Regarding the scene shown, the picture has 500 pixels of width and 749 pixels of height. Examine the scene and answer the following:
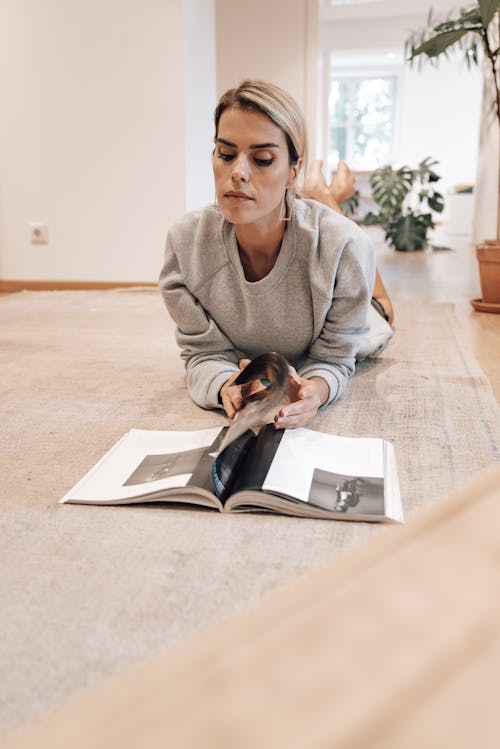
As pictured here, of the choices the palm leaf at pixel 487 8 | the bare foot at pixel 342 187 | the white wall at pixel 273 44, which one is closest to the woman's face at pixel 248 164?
the bare foot at pixel 342 187

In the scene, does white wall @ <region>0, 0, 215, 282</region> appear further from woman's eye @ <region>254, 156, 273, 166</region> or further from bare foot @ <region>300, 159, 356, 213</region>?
woman's eye @ <region>254, 156, 273, 166</region>

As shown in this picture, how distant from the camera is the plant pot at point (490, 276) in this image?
278 centimetres

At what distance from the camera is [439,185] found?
38.0ft

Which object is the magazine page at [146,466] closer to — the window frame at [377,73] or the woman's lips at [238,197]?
the woman's lips at [238,197]

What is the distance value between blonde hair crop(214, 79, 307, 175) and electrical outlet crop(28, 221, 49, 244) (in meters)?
2.41

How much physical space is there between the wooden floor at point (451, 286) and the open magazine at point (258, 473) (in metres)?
0.60

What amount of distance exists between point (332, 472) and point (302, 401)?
0.86ft

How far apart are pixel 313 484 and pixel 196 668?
91cm

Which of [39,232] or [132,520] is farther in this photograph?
[39,232]

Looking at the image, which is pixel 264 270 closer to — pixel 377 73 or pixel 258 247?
pixel 258 247

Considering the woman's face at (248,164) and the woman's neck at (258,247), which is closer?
the woman's face at (248,164)

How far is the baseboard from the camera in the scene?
358 cm

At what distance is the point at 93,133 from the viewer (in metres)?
3.46

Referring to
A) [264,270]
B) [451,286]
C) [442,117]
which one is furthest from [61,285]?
[442,117]
